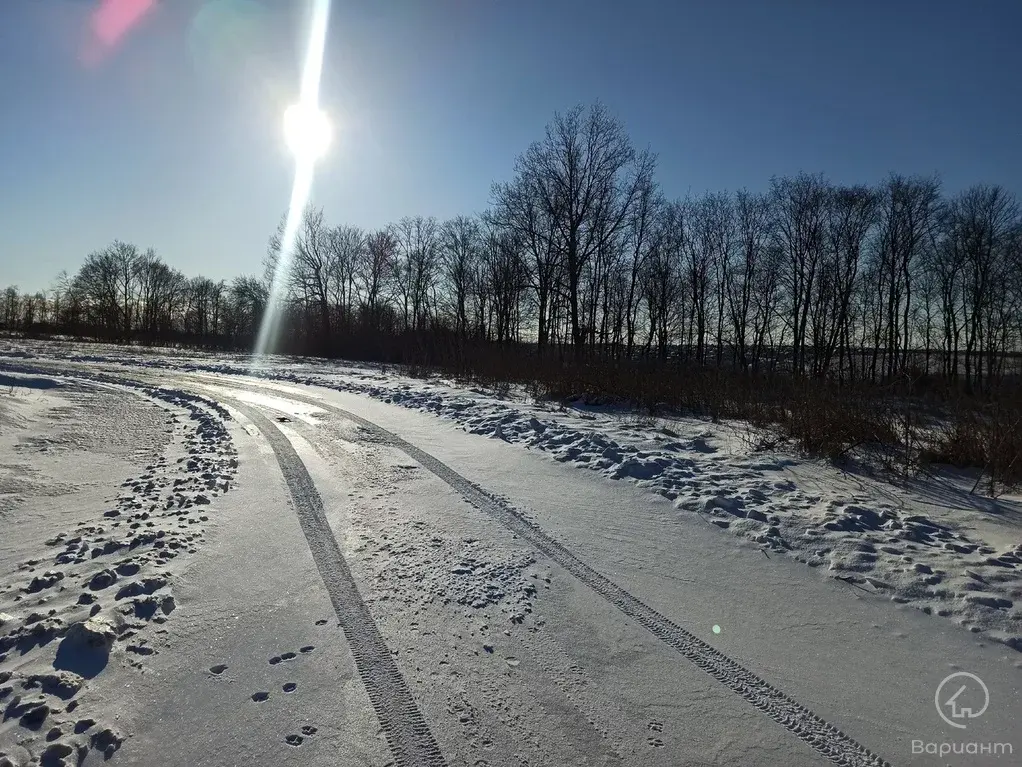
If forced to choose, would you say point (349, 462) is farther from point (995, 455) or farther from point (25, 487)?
point (995, 455)

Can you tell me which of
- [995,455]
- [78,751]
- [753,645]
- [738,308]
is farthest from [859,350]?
[78,751]

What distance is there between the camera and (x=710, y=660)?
120 inches

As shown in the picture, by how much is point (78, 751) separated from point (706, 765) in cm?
272

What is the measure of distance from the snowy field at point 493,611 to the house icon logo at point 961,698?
45mm

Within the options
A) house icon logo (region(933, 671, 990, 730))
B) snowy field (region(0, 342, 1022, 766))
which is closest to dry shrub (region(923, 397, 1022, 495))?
snowy field (region(0, 342, 1022, 766))

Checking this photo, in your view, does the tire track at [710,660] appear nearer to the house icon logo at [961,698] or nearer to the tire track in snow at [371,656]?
the house icon logo at [961,698]

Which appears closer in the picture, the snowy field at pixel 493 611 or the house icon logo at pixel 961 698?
the snowy field at pixel 493 611

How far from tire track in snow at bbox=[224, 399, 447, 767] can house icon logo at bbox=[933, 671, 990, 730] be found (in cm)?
255

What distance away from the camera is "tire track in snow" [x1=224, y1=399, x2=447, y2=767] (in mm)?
2340

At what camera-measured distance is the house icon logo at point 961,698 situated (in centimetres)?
264

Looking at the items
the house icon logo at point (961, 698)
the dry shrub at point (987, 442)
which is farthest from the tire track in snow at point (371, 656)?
the dry shrub at point (987, 442)

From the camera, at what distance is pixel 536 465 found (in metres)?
7.39

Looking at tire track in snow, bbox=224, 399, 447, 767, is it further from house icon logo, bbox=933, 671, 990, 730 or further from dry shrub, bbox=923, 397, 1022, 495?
dry shrub, bbox=923, 397, 1022, 495

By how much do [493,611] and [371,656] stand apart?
0.87 metres
